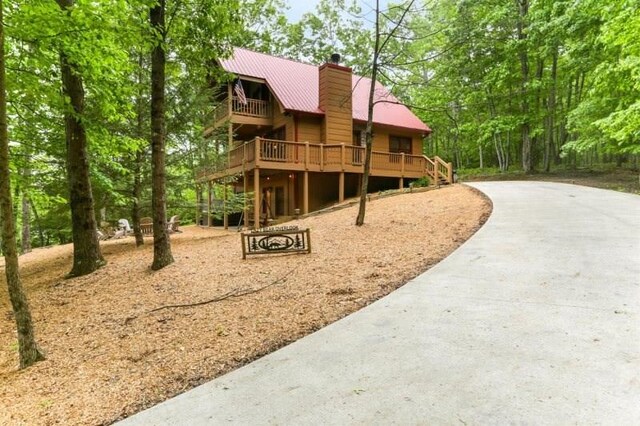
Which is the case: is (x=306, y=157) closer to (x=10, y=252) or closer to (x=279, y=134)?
(x=279, y=134)

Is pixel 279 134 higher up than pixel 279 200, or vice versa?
pixel 279 134

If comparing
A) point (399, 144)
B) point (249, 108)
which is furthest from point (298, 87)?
point (399, 144)

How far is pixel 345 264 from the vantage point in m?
5.85

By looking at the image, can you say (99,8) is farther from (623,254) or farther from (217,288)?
(623,254)

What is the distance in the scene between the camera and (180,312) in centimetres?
442

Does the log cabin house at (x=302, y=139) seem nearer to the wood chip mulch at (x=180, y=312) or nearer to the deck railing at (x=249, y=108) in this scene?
the deck railing at (x=249, y=108)

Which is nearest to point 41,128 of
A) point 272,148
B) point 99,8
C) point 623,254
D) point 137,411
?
point 99,8

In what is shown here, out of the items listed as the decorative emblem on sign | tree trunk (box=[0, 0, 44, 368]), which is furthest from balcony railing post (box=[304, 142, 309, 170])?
tree trunk (box=[0, 0, 44, 368])

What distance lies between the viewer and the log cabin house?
1377 cm

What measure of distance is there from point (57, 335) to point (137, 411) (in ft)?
8.37

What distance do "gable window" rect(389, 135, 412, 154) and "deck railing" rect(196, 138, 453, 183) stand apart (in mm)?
1985

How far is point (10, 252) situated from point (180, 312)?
1.81 meters

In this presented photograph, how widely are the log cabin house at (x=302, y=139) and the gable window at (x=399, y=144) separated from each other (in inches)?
2.0

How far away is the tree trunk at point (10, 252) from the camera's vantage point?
3309 mm
